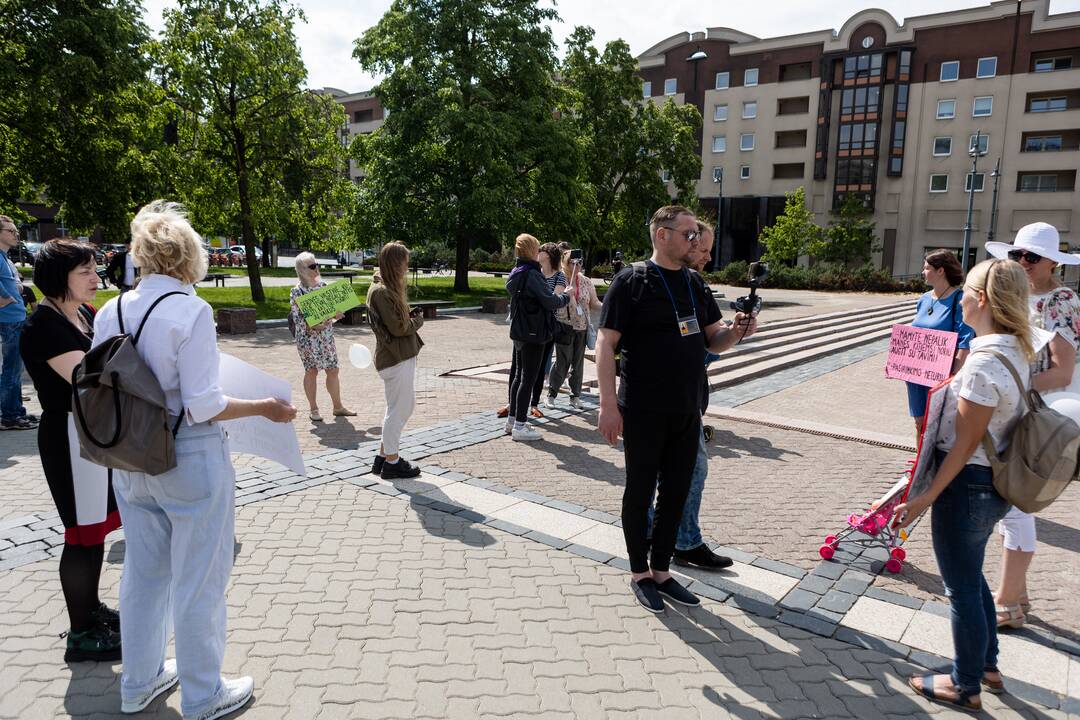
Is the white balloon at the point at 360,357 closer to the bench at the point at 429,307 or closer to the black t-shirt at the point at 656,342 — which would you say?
the black t-shirt at the point at 656,342

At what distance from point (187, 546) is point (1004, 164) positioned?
2354 inches

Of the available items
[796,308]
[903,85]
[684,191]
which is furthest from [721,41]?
[796,308]

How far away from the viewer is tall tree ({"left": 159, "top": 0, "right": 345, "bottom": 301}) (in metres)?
19.4

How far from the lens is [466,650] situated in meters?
3.54

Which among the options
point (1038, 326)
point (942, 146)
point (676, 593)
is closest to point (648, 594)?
point (676, 593)

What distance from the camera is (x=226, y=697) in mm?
2998

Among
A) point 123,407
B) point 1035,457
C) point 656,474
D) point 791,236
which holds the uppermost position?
point 791,236

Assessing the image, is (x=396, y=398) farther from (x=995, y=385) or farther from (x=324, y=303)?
(x=995, y=385)

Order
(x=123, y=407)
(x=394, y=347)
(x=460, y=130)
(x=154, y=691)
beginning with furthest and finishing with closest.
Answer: (x=460, y=130)
(x=394, y=347)
(x=154, y=691)
(x=123, y=407)

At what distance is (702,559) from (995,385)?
2.23 metres

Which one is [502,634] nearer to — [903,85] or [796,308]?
[796,308]

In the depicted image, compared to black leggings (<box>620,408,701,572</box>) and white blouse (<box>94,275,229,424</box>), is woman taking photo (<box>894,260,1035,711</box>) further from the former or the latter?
white blouse (<box>94,275,229,424</box>)

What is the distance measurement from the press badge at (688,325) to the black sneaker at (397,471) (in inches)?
126

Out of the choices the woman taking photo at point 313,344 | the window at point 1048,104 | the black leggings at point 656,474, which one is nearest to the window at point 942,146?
the window at point 1048,104
